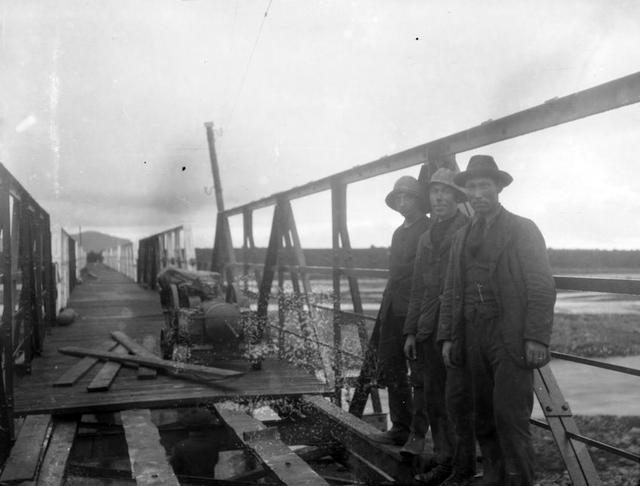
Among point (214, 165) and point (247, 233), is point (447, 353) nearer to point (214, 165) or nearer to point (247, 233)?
point (247, 233)

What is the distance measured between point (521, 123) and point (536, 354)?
1.24m

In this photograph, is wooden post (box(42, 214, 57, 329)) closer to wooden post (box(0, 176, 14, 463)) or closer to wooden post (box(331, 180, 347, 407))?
wooden post (box(0, 176, 14, 463))

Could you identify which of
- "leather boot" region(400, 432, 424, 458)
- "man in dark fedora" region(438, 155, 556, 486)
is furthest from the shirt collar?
"leather boot" region(400, 432, 424, 458)

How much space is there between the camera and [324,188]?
6.03m

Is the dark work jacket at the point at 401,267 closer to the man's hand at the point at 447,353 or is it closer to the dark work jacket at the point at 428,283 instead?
the dark work jacket at the point at 428,283

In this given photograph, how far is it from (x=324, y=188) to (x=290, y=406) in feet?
6.86

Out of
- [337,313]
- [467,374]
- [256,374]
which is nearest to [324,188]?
[337,313]

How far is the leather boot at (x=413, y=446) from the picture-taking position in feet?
12.1

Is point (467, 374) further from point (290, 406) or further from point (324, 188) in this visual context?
point (324, 188)

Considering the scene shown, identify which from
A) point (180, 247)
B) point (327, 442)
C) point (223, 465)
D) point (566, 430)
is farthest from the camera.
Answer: point (180, 247)

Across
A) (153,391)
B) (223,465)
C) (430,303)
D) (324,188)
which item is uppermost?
(324,188)

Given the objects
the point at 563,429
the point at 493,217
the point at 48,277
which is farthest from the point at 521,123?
the point at 48,277

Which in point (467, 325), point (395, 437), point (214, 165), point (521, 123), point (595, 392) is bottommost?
point (595, 392)

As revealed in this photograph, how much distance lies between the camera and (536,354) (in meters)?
2.71
